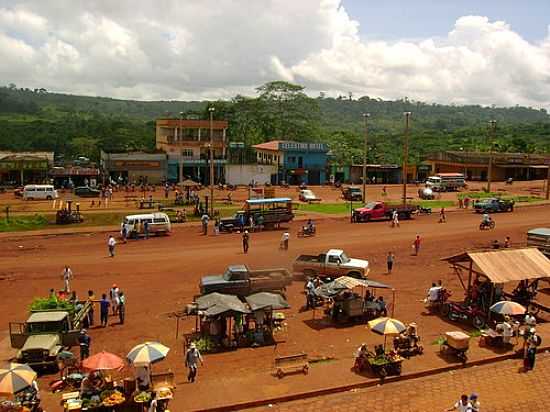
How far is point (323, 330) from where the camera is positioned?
64.7ft

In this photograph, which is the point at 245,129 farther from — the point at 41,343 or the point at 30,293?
the point at 41,343

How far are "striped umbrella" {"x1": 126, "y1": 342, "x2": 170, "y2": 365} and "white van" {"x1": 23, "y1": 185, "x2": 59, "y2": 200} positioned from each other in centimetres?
4629

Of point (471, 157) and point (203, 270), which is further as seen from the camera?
point (471, 157)

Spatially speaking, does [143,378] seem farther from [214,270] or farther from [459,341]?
[214,270]

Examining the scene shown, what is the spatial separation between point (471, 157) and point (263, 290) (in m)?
68.0

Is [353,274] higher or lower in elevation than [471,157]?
lower

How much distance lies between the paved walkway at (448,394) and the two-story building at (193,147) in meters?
59.6

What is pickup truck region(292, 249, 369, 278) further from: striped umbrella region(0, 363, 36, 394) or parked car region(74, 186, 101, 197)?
parked car region(74, 186, 101, 197)

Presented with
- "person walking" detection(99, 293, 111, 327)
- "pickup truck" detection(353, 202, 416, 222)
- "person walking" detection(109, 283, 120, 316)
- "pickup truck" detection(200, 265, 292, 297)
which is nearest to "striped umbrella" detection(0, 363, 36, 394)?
"person walking" detection(99, 293, 111, 327)

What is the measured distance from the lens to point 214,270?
28750 millimetres

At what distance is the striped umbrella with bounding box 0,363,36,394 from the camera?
12.7 metres

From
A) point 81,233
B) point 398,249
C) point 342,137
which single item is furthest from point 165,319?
point 342,137

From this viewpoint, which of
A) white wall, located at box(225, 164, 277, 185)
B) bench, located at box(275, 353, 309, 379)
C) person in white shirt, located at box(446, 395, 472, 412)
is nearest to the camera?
person in white shirt, located at box(446, 395, 472, 412)

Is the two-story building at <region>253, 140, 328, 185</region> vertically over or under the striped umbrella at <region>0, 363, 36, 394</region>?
over
